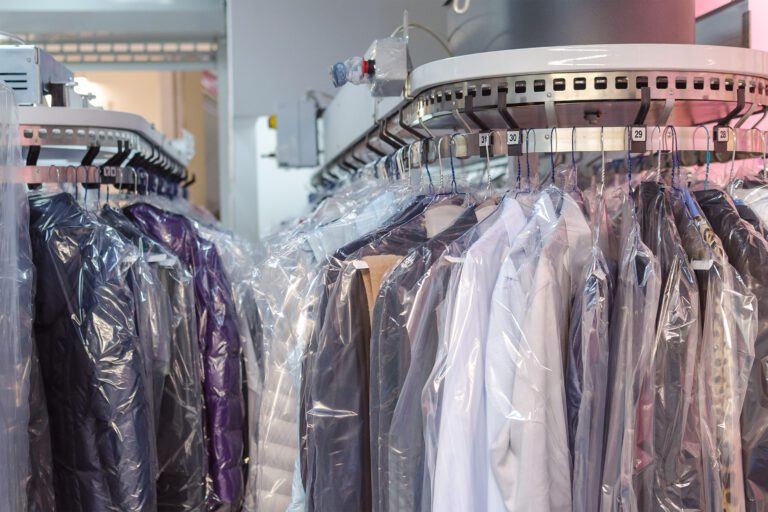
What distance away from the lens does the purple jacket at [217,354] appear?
6.66ft

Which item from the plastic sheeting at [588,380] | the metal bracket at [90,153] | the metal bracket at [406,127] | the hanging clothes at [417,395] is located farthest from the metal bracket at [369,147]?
the plastic sheeting at [588,380]

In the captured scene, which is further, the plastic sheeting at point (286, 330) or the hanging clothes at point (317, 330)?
the plastic sheeting at point (286, 330)

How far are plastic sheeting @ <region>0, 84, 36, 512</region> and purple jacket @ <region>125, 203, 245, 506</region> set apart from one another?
0.58 meters

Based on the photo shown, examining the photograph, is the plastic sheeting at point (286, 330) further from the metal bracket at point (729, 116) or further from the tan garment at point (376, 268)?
the metal bracket at point (729, 116)

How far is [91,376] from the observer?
62.1 inches

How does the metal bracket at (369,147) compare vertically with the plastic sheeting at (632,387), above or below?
above

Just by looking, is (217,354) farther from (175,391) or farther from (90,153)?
(90,153)

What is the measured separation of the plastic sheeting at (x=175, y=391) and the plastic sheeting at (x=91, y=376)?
0.70 feet

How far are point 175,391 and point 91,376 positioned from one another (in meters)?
0.34

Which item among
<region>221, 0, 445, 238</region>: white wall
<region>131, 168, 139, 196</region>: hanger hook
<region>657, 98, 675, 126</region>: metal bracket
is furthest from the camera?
<region>221, 0, 445, 238</region>: white wall

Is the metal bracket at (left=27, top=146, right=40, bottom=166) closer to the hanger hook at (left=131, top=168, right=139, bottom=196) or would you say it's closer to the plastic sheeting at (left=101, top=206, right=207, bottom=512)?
the plastic sheeting at (left=101, top=206, right=207, bottom=512)

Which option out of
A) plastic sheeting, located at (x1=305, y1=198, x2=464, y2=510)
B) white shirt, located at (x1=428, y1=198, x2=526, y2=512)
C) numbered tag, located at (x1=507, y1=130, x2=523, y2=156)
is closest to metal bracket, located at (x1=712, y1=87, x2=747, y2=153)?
numbered tag, located at (x1=507, y1=130, x2=523, y2=156)

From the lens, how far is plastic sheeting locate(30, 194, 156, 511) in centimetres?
158

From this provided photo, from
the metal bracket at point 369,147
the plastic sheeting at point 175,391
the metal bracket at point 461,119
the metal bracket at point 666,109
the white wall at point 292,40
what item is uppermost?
the white wall at point 292,40
